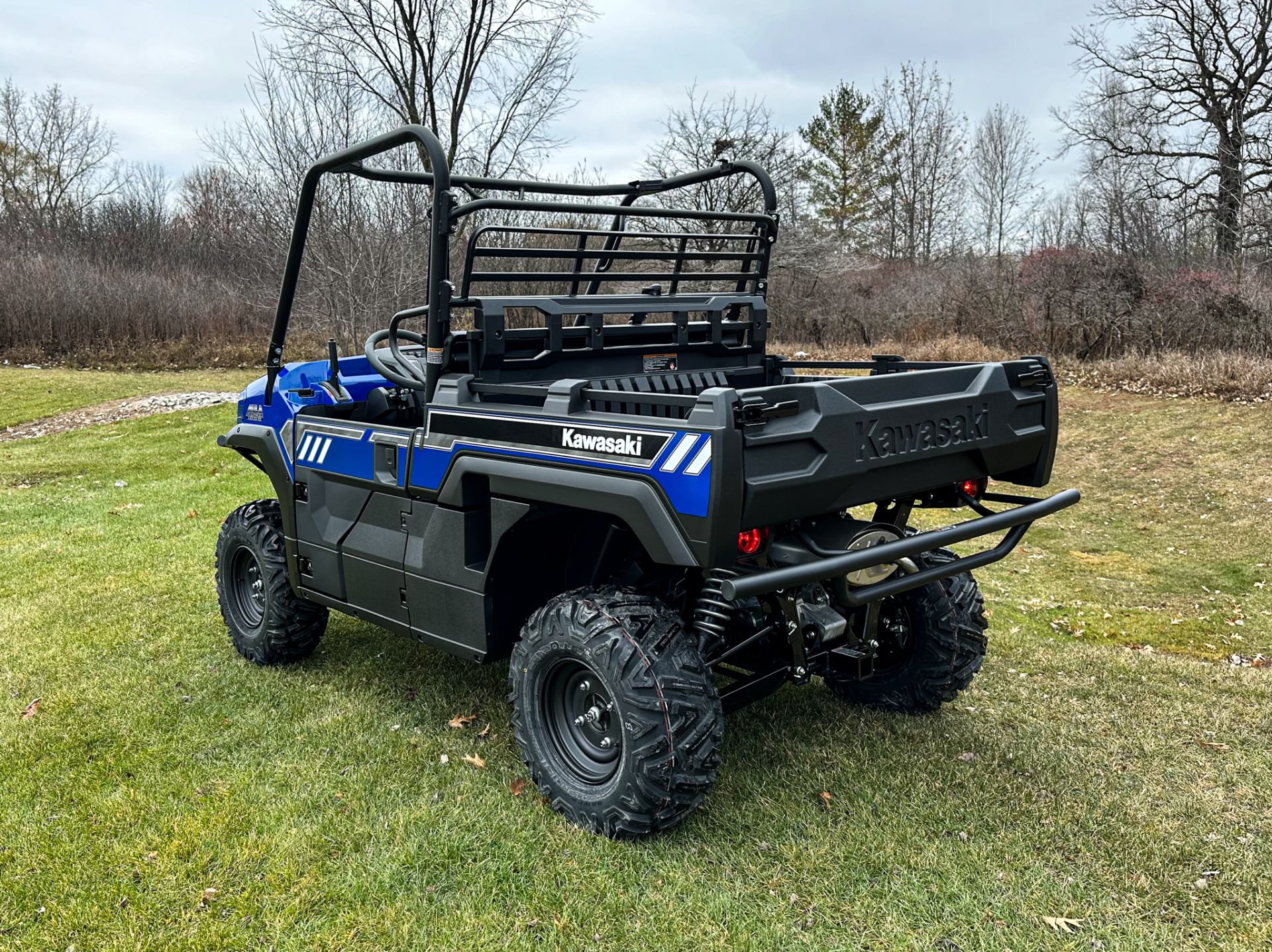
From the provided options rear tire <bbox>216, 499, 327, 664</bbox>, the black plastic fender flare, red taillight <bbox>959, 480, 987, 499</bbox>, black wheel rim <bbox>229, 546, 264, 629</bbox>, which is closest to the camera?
red taillight <bbox>959, 480, 987, 499</bbox>

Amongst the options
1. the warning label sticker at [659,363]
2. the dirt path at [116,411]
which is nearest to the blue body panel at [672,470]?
the warning label sticker at [659,363]

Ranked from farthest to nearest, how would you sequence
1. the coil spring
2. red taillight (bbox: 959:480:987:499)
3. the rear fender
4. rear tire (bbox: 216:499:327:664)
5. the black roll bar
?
rear tire (bbox: 216:499:327:664)
red taillight (bbox: 959:480:987:499)
the black roll bar
the coil spring
the rear fender

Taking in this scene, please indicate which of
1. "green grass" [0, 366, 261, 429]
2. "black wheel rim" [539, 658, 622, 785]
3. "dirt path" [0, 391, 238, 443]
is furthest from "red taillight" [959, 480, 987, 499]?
"green grass" [0, 366, 261, 429]

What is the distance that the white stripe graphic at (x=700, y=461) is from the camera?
101 inches

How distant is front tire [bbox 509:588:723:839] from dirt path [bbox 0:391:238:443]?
12158mm

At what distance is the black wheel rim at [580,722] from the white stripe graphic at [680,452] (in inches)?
32.5

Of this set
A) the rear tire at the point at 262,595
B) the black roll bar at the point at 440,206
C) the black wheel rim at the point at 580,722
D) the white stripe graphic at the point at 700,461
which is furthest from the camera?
the rear tire at the point at 262,595

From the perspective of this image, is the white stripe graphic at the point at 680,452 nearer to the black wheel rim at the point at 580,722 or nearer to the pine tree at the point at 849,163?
the black wheel rim at the point at 580,722

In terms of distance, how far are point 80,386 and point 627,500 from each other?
17.3 metres

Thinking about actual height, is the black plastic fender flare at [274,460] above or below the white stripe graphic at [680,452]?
below

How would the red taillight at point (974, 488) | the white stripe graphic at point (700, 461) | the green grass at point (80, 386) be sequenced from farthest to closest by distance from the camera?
the green grass at point (80, 386)
the red taillight at point (974, 488)
the white stripe graphic at point (700, 461)

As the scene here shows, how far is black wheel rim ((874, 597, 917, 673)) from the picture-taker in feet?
12.9

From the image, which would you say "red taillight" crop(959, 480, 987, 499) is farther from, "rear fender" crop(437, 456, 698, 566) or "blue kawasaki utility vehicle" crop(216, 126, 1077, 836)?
"rear fender" crop(437, 456, 698, 566)

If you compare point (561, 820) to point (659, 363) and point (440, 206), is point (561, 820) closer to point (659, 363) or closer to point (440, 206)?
point (659, 363)
